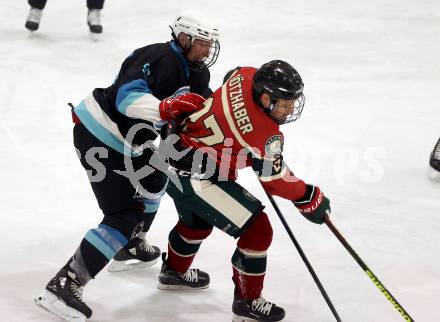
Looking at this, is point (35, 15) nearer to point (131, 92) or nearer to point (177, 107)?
point (131, 92)

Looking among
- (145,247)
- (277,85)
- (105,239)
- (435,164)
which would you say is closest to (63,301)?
(105,239)

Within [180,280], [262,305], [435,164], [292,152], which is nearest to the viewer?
[262,305]

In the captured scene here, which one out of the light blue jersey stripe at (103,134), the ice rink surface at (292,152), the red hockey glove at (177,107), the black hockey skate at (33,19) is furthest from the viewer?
the black hockey skate at (33,19)

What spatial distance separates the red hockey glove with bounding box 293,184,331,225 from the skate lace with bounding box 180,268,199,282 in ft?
2.06

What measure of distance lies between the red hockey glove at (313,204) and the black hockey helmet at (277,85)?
27 cm

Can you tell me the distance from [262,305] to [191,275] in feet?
1.21

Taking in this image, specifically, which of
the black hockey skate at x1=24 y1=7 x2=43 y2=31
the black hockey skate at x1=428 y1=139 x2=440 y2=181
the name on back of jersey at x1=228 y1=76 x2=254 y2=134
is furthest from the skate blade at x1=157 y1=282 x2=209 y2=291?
the black hockey skate at x1=24 y1=7 x2=43 y2=31

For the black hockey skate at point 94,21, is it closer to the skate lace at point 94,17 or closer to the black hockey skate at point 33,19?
the skate lace at point 94,17

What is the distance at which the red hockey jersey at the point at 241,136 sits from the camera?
113 inches

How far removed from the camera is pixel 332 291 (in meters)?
3.40

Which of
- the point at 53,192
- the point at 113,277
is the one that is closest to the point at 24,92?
the point at 53,192

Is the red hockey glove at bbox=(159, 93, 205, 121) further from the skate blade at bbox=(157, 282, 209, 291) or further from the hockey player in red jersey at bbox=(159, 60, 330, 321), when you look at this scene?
the skate blade at bbox=(157, 282, 209, 291)

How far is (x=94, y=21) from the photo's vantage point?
636cm

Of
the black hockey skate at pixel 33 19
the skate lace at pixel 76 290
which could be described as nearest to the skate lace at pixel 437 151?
the skate lace at pixel 76 290
